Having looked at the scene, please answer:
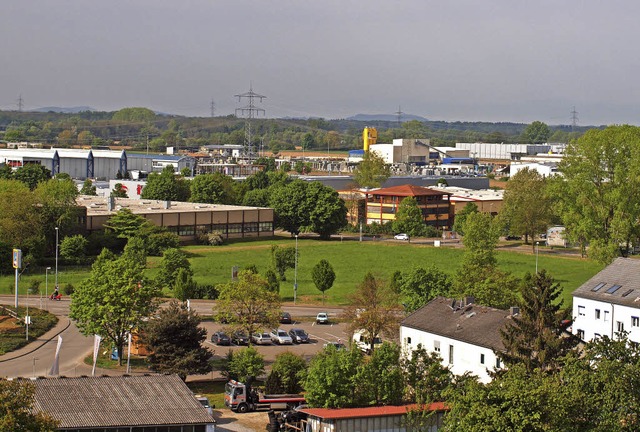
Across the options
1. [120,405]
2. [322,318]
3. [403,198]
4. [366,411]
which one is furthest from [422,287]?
[403,198]

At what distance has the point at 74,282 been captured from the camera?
61.1 meters

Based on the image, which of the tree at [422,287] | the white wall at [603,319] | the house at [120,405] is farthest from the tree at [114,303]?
the white wall at [603,319]

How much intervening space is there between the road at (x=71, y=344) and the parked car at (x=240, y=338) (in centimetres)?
58

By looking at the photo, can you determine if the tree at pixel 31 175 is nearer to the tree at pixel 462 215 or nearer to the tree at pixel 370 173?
the tree at pixel 370 173

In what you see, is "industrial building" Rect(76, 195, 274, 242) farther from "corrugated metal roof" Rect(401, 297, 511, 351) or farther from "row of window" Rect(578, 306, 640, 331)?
"row of window" Rect(578, 306, 640, 331)

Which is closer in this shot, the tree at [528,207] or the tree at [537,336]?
the tree at [537,336]

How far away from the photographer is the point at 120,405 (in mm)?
29859

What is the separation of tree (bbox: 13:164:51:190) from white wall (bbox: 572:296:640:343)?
6713cm

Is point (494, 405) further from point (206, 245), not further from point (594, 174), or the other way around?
point (206, 245)

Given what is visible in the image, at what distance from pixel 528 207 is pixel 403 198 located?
19.6m

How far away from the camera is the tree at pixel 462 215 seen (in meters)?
92.9

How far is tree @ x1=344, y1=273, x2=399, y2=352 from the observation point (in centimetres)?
4394

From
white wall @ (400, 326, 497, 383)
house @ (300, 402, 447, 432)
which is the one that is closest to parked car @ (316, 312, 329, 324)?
white wall @ (400, 326, 497, 383)

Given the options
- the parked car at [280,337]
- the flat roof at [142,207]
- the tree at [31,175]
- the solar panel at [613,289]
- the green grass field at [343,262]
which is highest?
the tree at [31,175]
